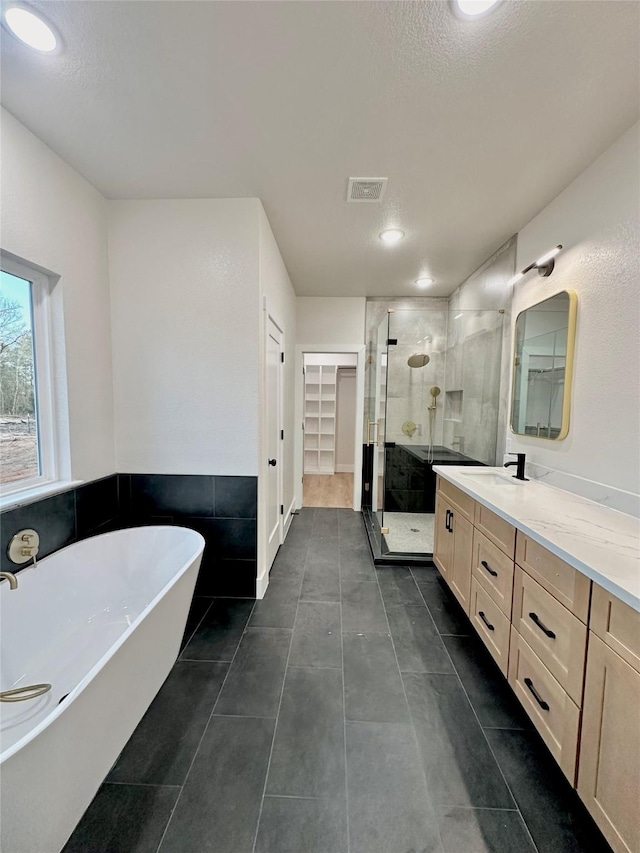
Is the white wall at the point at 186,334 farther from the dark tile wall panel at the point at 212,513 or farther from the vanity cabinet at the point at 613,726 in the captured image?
the vanity cabinet at the point at 613,726

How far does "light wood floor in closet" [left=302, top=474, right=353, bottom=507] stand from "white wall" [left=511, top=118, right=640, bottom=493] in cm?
292

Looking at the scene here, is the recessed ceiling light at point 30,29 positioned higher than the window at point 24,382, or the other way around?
the recessed ceiling light at point 30,29

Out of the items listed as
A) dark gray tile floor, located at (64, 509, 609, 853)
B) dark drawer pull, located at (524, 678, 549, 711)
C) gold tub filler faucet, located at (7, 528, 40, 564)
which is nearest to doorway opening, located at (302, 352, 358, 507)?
dark gray tile floor, located at (64, 509, 609, 853)

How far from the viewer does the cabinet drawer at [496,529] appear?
1437 mm

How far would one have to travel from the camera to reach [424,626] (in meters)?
2.01

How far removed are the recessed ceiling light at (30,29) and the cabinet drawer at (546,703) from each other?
2845 mm

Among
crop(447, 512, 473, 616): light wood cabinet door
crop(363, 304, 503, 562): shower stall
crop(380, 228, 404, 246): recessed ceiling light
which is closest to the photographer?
crop(447, 512, 473, 616): light wood cabinet door

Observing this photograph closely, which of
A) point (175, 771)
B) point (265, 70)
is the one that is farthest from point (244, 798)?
point (265, 70)

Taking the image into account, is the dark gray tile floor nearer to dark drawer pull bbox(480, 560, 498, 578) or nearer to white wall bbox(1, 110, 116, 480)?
dark drawer pull bbox(480, 560, 498, 578)

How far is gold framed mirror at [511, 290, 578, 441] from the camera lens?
185cm

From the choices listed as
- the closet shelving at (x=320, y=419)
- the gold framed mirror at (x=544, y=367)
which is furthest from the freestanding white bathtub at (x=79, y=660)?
the closet shelving at (x=320, y=419)

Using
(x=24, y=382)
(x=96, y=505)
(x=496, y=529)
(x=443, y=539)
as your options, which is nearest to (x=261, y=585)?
(x=96, y=505)

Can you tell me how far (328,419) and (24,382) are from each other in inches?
190

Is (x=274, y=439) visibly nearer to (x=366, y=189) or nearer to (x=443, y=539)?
(x=443, y=539)
